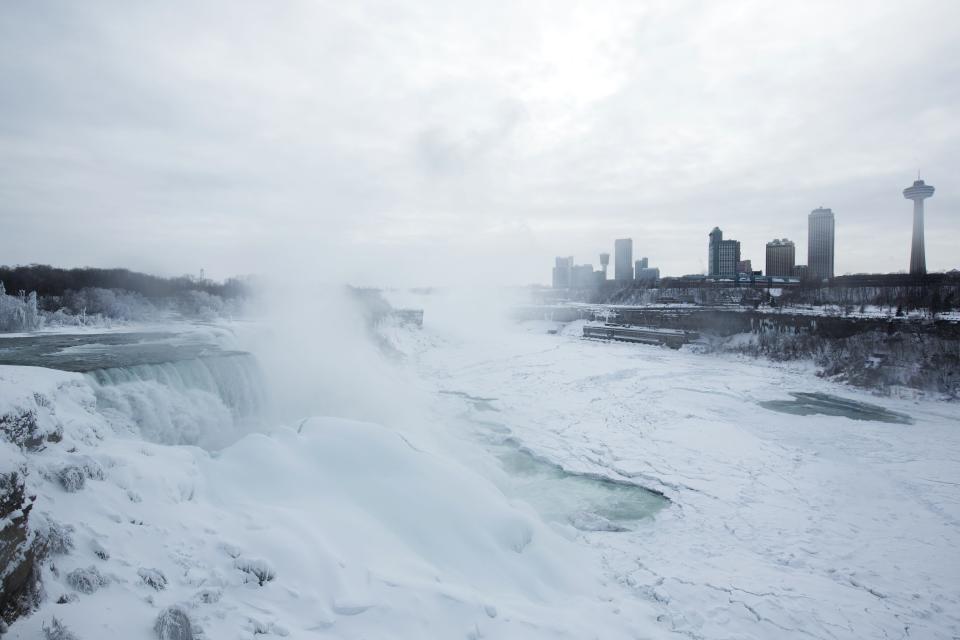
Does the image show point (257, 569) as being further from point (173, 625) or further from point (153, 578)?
point (173, 625)

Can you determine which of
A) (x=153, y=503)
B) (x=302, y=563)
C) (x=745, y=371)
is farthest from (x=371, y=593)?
(x=745, y=371)

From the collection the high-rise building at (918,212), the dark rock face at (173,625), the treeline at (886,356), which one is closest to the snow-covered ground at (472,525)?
the dark rock face at (173,625)

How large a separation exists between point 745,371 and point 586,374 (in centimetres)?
975

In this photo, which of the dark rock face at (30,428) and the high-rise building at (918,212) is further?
the high-rise building at (918,212)

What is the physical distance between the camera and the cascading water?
952 cm

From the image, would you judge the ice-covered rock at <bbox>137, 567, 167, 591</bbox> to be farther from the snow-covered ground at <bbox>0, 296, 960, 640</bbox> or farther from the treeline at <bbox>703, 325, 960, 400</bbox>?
the treeline at <bbox>703, 325, 960, 400</bbox>

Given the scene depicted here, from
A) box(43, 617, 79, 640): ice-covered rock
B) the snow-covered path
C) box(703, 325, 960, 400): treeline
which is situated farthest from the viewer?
box(703, 325, 960, 400): treeline

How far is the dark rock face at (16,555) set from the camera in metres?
3.57

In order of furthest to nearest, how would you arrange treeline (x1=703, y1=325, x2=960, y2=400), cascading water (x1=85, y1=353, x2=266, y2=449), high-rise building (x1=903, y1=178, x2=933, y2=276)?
high-rise building (x1=903, y1=178, x2=933, y2=276), treeline (x1=703, y1=325, x2=960, y2=400), cascading water (x1=85, y1=353, x2=266, y2=449)

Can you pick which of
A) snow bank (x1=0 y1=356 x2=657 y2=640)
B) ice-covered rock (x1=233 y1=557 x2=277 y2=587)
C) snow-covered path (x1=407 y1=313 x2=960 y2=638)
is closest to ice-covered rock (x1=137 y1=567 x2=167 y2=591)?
snow bank (x1=0 y1=356 x2=657 y2=640)

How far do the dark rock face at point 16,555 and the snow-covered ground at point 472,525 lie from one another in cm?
15

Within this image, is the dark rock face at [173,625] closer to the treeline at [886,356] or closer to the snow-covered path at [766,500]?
the snow-covered path at [766,500]

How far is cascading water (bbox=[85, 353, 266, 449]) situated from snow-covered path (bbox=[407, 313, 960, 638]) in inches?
313

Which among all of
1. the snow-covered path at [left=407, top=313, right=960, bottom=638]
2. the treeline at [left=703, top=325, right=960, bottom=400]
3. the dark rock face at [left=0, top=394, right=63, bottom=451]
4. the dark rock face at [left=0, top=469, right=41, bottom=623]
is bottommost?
the snow-covered path at [left=407, top=313, right=960, bottom=638]
